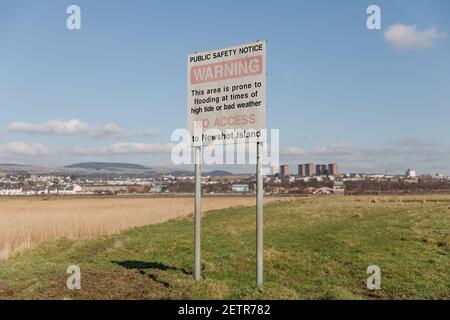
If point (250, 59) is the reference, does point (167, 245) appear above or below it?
below

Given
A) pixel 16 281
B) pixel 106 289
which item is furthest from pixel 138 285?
pixel 16 281

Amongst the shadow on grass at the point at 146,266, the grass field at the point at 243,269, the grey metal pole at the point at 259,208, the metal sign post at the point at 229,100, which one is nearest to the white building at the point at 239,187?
the grass field at the point at 243,269

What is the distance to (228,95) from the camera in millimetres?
9102

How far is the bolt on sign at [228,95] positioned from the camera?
341 inches

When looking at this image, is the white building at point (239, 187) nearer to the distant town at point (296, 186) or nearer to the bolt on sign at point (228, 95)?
the distant town at point (296, 186)

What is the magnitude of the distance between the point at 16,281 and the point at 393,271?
8484 mm

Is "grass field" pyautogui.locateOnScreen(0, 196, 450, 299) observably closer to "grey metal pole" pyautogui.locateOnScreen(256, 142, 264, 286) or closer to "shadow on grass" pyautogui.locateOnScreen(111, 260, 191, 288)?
"shadow on grass" pyautogui.locateOnScreen(111, 260, 191, 288)

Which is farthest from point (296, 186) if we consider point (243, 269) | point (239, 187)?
point (243, 269)

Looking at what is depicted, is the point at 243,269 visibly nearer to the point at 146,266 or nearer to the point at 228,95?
the point at 146,266

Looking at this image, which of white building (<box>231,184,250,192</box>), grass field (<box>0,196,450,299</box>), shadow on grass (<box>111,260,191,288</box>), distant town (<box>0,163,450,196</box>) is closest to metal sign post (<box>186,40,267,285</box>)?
grass field (<box>0,196,450,299</box>)

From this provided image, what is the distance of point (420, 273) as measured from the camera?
11.1m
